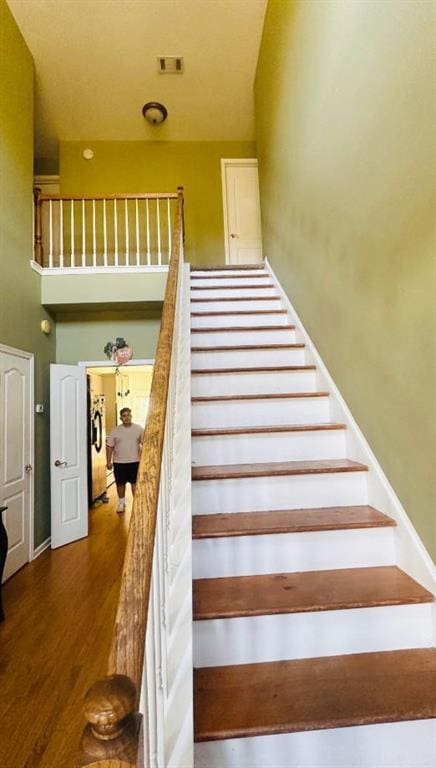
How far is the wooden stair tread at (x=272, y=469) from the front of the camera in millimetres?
1896

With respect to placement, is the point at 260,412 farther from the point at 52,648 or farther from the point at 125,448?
the point at 125,448

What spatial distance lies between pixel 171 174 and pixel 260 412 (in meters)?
4.84

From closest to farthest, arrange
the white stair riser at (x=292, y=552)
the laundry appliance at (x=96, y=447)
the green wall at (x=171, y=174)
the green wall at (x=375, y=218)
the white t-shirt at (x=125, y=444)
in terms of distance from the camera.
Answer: the green wall at (x=375, y=218), the white stair riser at (x=292, y=552), the white t-shirt at (x=125, y=444), the green wall at (x=171, y=174), the laundry appliance at (x=96, y=447)

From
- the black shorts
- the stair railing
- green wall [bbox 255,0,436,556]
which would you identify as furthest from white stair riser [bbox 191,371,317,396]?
the black shorts

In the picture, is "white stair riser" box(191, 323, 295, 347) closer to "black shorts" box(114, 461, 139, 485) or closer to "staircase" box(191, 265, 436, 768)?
"staircase" box(191, 265, 436, 768)

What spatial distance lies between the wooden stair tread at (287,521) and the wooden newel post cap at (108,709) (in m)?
1.14

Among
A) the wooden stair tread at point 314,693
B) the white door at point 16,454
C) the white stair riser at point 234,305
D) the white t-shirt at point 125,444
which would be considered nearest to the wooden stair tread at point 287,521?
the wooden stair tread at point 314,693

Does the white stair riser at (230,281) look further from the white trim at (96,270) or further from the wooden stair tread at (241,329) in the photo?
the wooden stair tread at (241,329)

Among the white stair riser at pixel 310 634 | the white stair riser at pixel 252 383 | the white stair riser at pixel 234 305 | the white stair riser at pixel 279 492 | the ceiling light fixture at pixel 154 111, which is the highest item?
the ceiling light fixture at pixel 154 111

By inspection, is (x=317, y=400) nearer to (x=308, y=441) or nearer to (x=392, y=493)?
(x=308, y=441)

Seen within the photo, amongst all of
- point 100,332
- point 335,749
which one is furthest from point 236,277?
point 335,749

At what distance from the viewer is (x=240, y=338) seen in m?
3.14

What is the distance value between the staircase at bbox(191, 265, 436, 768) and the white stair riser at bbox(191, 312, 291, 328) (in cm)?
→ 85

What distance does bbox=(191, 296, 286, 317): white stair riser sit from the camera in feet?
11.8
